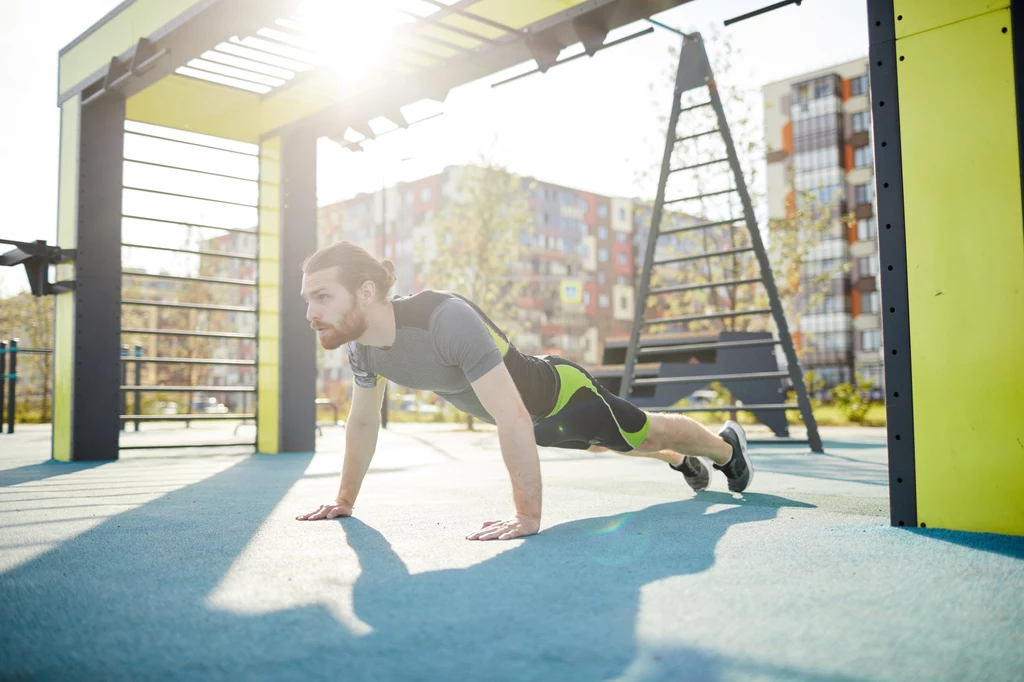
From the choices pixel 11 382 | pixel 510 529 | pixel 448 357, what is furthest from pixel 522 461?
pixel 11 382

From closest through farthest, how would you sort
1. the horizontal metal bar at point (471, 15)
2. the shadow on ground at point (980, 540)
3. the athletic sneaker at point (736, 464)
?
the shadow on ground at point (980, 540) → the athletic sneaker at point (736, 464) → the horizontal metal bar at point (471, 15)

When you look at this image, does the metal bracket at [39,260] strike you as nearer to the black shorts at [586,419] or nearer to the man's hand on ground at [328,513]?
the man's hand on ground at [328,513]

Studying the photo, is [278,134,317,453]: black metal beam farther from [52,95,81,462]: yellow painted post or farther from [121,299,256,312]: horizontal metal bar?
[52,95,81,462]: yellow painted post

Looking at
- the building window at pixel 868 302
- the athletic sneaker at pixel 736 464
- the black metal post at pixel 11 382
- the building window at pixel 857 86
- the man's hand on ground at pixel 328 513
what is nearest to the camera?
the man's hand on ground at pixel 328 513

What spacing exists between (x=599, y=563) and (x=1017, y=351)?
1.48m

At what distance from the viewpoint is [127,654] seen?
4.34 ft

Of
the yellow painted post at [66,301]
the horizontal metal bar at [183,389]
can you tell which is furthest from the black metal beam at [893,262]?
the yellow painted post at [66,301]

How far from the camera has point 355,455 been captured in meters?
2.90

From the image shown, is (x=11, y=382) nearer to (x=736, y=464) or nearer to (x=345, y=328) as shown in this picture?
(x=345, y=328)

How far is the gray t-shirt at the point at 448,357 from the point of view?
98.7 inches

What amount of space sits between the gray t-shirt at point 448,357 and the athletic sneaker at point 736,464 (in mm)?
1076

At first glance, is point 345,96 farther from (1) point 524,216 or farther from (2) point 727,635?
(1) point 524,216

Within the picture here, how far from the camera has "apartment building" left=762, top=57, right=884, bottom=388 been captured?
1485 inches

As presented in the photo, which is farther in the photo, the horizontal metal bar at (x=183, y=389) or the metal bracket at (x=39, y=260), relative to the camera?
the horizontal metal bar at (x=183, y=389)
